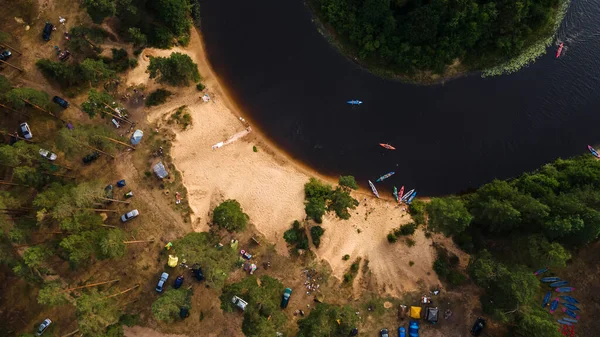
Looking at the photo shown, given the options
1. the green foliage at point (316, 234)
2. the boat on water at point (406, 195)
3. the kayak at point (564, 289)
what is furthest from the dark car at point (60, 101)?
the kayak at point (564, 289)

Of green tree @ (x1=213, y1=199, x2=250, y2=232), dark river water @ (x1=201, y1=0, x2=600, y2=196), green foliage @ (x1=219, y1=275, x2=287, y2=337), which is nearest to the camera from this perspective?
green foliage @ (x1=219, y1=275, x2=287, y2=337)

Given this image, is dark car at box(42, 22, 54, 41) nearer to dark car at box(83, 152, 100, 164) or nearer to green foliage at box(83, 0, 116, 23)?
green foliage at box(83, 0, 116, 23)

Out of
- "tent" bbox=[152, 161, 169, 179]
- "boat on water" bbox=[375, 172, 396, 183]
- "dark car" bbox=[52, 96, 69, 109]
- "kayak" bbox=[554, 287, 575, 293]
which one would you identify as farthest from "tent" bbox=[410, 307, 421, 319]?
"dark car" bbox=[52, 96, 69, 109]

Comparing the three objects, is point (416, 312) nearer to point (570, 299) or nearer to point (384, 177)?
point (384, 177)

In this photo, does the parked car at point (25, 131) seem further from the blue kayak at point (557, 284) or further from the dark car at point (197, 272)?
the blue kayak at point (557, 284)

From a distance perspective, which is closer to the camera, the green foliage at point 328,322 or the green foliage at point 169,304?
the green foliage at point 169,304

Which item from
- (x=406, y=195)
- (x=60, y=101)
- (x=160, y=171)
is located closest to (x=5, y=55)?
(x=60, y=101)
